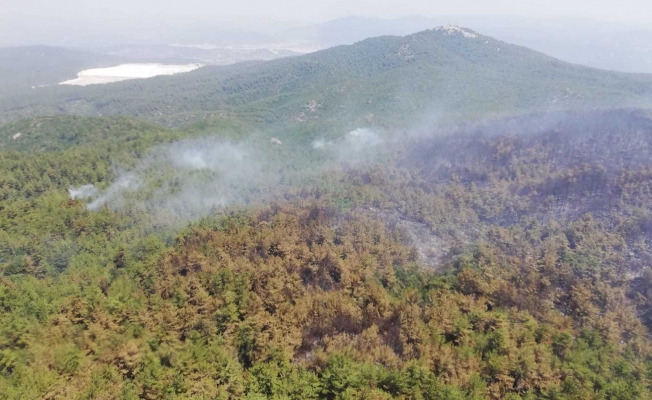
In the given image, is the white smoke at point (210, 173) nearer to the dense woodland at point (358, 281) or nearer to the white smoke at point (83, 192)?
the white smoke at point (83, 192)

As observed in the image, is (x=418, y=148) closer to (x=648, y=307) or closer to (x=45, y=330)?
(x=648, y=307)

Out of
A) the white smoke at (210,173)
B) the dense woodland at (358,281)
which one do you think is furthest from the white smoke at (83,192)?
the dense woodland at (358,281)

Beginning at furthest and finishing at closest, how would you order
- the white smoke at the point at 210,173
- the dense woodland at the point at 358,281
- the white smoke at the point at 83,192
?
1. the white smoke at the point at 83,192
2. the white smoke at the point at 210,173
3. the dense woodland at the point at 358,281

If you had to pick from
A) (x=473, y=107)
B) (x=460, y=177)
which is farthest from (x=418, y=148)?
(x=473, y=107)

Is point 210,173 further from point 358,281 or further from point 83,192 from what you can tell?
point 358,281

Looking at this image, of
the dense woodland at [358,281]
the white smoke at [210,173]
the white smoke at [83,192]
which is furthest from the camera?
the white smoke at [83,192]

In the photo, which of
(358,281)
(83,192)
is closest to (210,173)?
(83,192)

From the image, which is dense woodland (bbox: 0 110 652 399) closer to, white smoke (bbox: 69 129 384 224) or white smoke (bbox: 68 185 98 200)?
white smoke (bbox: 68 185 98 200)

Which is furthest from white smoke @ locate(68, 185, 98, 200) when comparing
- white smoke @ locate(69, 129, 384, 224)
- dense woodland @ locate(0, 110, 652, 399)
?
dense woodland @ locate(0, 110, 652, 399)

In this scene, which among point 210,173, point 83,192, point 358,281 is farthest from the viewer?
point 210,173
